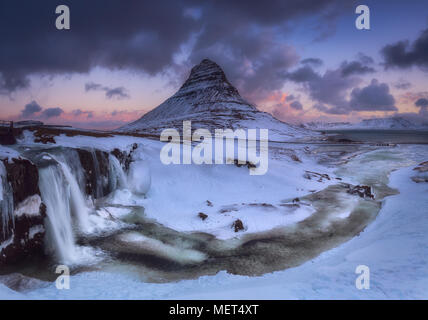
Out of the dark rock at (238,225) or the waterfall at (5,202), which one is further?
the dark rock at (238,225)

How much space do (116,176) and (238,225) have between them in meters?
10.1

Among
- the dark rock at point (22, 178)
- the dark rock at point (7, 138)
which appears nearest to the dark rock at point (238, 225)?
the dark rock at point (22, 178)

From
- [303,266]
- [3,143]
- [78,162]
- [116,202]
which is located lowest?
[303,266]

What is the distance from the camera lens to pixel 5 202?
8.30 meters

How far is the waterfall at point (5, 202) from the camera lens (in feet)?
26.8

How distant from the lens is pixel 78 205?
12.3m

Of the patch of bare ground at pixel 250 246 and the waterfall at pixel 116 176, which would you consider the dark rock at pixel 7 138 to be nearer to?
the waterfall at pixel 116 176

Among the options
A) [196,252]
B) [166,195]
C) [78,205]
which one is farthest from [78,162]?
[196,252]

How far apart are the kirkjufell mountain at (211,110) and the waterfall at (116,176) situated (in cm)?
8086

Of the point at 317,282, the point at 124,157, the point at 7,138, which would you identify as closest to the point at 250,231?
the point at 317,282

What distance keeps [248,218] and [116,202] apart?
8.87 m

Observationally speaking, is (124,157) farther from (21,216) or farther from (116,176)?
(21,216)

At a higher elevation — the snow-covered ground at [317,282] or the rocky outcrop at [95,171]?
the rocky outcrop at [95,171]
